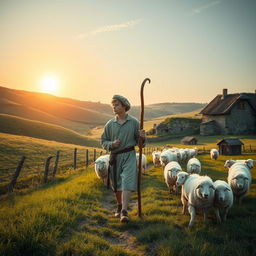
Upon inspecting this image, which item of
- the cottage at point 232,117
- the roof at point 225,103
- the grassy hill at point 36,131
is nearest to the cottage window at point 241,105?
the cottage at point 232,117

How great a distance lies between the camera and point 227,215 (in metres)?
5.50

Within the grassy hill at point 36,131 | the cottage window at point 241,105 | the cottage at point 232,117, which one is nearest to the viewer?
the grassy hill at point 36,131

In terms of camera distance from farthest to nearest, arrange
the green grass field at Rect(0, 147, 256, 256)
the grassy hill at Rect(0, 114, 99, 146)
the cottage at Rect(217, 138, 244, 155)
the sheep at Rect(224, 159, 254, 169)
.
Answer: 1. the grassy hill at Rect(0, 114, 99, 146)
2. the cottage at Rect(217, 138, 244, 155)
3. the sheep at Rect(224, 159, 254, 169)
4. the green grass field at Rect(0, 147, 256, 256)

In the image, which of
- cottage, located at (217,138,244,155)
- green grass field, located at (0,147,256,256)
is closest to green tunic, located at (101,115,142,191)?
green grass field, located at (0,147,256,256)

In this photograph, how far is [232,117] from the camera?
4809cm

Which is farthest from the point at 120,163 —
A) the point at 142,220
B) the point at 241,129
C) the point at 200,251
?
the point at 241,129

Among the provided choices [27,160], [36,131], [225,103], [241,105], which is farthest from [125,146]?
[241,105]

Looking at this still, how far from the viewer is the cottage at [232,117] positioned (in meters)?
47.9

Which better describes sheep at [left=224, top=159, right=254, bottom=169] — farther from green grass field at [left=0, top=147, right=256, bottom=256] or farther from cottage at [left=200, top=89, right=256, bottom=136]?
cottage at [left=200, top=89, right=256, bottom=136]

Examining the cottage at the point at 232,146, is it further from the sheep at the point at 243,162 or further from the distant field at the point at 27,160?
the distant field at the point at 27,160

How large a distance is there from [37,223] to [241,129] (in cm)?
5372

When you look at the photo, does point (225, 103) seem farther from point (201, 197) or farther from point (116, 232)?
point (116, 232)

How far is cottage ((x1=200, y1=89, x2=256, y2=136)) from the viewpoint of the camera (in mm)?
47938

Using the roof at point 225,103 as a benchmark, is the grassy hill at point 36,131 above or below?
below
